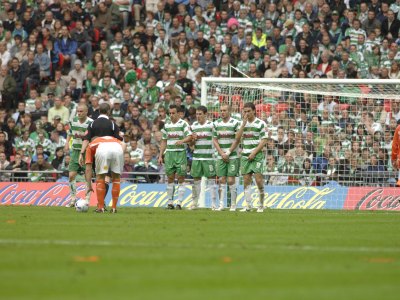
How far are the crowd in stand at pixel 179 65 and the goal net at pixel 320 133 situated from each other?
33mm

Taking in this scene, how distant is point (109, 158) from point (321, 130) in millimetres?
8474

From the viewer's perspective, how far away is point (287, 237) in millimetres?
14516

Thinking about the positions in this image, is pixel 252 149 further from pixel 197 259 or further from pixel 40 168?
pixel 197 259

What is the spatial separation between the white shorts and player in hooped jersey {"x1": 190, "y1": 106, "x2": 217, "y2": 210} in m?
3.96

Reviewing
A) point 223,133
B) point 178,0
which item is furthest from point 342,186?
point 178,0

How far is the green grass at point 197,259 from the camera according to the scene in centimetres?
924

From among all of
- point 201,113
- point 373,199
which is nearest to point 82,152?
point 201,113

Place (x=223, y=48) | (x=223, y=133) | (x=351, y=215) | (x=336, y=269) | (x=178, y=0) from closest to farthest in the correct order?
(x=336, y=269) < (x=351, y=215) < (x=223, y=133) < (x=223, y=48) < (x=178, y=0)

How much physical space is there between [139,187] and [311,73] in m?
6.48

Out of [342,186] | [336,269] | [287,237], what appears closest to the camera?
[336,269]

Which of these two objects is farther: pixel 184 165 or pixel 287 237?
pixel 184 165

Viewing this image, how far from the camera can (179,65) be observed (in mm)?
32250

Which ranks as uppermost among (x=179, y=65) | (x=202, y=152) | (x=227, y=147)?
(x=179, y=65)

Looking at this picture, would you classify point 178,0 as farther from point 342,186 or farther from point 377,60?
point 342,186
